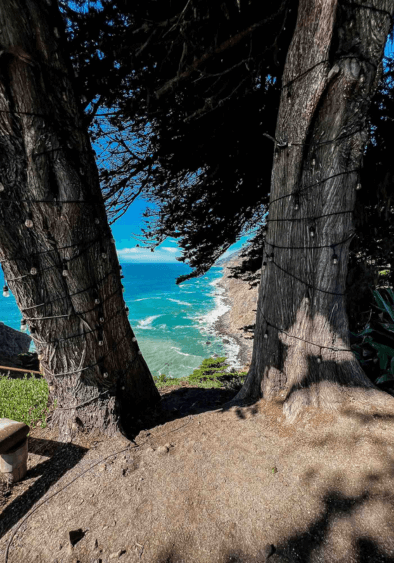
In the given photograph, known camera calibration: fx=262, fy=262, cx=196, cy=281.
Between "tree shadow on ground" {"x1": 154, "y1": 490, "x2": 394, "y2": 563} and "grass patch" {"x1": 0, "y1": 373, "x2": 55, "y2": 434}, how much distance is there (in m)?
2.38

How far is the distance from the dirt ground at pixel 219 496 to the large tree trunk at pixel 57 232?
1.97ft

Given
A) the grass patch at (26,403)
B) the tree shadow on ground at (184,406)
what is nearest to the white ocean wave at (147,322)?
the grass patch at (26,403)

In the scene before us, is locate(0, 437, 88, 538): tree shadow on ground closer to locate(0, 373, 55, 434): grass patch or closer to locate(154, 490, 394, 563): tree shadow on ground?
locate(0, 373, 55, 434): grass patch

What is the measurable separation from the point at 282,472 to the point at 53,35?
3.89m

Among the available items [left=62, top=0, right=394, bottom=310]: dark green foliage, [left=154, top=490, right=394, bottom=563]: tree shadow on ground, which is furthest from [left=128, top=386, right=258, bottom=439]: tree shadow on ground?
[left=62, top=0, right=394, bottom=310]: dark green foliage

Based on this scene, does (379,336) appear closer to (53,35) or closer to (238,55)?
(238,55)

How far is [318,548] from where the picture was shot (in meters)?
1.47

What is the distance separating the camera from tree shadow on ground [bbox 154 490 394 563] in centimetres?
140

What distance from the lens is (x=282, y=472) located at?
6.36ft

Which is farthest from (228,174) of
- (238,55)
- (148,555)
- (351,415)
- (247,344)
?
(247,344)

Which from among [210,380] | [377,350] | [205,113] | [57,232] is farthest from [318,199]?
[210,380]

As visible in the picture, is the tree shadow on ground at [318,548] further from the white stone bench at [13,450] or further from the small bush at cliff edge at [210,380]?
the small bush at cliff edge at [210,380]

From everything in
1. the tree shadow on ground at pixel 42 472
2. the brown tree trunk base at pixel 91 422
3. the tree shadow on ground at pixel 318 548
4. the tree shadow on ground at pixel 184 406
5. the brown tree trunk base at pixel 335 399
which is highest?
the brown tree trunk base at pixel 335 399

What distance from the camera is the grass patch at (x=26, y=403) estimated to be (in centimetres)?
315
